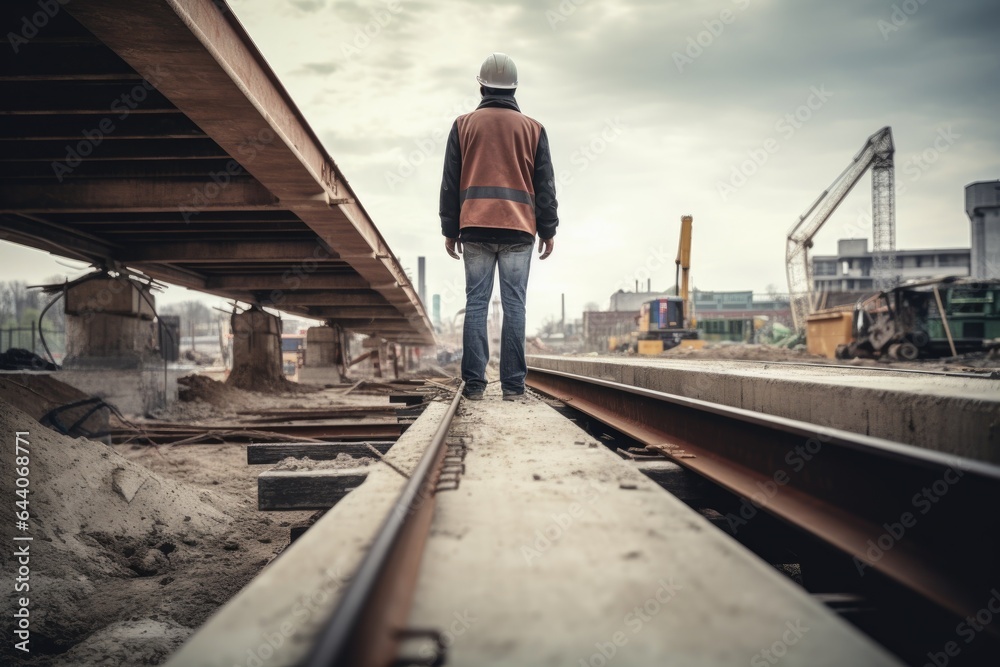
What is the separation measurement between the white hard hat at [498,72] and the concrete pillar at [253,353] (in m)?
10.1

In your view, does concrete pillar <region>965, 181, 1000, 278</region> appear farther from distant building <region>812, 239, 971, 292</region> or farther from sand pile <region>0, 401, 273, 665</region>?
sand pile <region>0, 401, 273, 665</region>

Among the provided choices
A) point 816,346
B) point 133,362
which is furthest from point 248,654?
point 816,346

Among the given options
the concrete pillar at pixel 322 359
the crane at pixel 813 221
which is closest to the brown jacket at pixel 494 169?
the concrete pillar at pixel 322 359

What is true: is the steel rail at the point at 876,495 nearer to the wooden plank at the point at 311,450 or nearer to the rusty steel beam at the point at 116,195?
the wooden plank at the point at 311,450

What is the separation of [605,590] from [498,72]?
383 centimetres

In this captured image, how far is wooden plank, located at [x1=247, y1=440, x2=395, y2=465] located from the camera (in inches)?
136

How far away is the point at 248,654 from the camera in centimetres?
89

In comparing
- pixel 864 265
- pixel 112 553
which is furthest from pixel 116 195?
pixel 864 265

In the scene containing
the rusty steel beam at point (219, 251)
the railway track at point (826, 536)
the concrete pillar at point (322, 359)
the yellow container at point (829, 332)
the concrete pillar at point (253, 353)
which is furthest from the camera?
the yellow container at point (829, 332)

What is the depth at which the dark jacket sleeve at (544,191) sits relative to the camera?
413 centimetres

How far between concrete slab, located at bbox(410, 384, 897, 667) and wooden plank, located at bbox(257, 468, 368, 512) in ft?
2.13

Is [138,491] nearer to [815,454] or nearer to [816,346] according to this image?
[815,454]

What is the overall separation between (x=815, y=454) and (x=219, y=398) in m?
9.98

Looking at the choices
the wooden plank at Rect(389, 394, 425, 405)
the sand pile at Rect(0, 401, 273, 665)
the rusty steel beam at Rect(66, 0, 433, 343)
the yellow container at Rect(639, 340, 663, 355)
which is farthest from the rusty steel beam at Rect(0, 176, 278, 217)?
the yellow container at Rect(639, 340, 663, 355)
